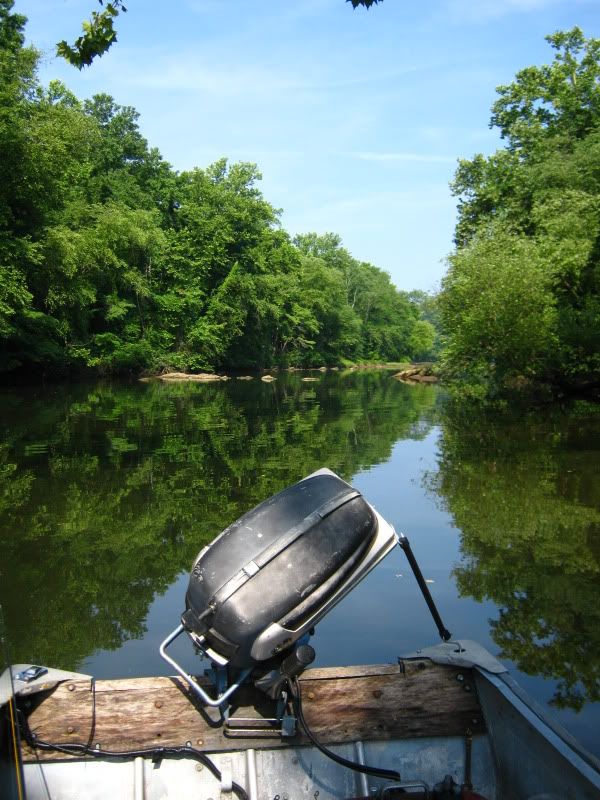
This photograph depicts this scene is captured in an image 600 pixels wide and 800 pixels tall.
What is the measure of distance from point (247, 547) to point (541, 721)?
143 centimetres

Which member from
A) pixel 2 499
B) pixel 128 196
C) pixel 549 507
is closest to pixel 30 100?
pixel 128 196

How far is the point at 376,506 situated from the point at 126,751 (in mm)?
7255

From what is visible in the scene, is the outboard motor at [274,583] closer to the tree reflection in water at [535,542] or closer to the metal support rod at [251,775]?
the metal support rod at [251,775]

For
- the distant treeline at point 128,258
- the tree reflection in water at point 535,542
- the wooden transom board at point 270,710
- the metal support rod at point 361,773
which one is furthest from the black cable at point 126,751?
the distant treeline at point 128,258

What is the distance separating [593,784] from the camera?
255 cm

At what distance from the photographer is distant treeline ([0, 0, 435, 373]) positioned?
97.4 ft

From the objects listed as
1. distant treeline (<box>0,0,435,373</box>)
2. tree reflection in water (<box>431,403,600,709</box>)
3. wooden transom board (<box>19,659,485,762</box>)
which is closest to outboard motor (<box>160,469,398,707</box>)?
wooden transom board (<box>19,659,485,762</box>)

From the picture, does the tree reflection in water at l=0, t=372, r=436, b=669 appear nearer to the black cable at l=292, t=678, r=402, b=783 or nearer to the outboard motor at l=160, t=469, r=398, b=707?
the outboard motor at l=160, t=469, r=398, b=707

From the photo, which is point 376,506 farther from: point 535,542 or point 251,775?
point 251,775

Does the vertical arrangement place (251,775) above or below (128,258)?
below

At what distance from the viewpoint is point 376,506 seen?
10.4 meters

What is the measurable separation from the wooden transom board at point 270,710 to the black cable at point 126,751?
2 cm

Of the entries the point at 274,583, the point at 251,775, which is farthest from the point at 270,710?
the point at 274,583

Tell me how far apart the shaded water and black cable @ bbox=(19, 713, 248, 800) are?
208 centimetres
